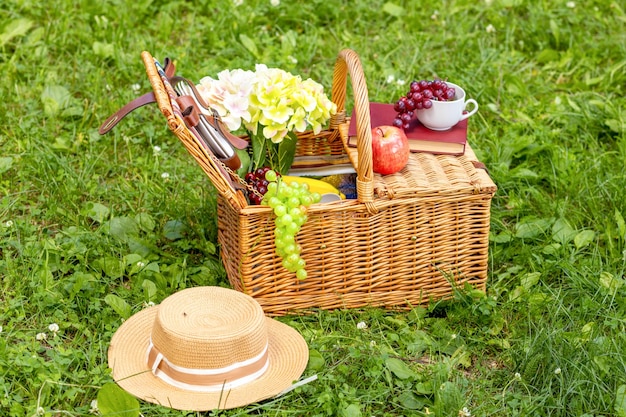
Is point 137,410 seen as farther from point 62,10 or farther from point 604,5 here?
point 604,5

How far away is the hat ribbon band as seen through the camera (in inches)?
104

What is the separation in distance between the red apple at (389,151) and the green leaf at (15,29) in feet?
8.15

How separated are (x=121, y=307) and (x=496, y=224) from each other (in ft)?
5.19

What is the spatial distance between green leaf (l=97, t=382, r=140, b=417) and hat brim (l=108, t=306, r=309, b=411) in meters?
0.05

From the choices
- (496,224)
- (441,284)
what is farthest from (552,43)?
(441,284)

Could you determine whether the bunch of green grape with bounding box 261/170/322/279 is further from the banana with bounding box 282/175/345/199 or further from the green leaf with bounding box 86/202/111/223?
the green leaf with bounding box 86/202/111/223

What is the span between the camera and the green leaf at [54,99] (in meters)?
4.33

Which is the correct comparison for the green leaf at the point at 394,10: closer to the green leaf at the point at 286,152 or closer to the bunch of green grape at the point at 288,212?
the green leaf at the point at 286,152

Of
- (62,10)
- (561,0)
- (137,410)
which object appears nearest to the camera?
(137,410)

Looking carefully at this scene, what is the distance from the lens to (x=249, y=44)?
4.84 m

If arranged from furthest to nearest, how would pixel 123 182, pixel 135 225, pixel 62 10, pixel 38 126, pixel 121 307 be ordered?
pixel 62 10, pixel 38 126, pixel 123 182, pixel 135 225, pixel 121 307

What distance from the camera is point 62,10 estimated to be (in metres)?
4.98

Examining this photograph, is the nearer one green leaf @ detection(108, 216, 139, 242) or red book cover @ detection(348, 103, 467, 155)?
red book cover @ detection(348, 103, 467, 155)

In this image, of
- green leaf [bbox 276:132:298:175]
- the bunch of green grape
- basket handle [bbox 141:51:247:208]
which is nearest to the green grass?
the bunch of green grape
